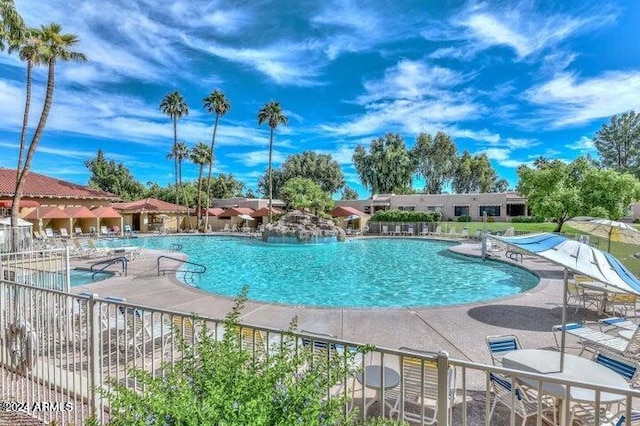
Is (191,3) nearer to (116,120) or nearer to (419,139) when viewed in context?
(116,120)

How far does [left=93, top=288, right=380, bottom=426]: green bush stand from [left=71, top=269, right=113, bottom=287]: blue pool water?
510 inches

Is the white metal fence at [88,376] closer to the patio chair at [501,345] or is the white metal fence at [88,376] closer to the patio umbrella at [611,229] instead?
the patio chair at [501,345]

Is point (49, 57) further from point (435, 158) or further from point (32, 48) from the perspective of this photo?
point (435, 158)

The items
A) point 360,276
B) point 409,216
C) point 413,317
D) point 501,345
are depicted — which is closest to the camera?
point 501,345

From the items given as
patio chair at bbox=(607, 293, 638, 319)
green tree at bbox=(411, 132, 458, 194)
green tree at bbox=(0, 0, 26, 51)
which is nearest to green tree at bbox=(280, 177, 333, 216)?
green tree at bbox=(411, 132, 458, 194)

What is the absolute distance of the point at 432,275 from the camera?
49.4 ft

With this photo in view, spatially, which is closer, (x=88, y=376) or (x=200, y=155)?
(x=88, y=376)

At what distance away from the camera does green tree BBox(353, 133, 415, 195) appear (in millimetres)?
49031

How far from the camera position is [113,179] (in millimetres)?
50688

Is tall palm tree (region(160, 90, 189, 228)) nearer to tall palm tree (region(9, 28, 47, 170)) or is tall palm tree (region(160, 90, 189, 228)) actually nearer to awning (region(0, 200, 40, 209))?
awning (region(0, 200, 40, 209))

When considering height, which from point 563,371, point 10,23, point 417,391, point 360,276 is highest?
point 10,23

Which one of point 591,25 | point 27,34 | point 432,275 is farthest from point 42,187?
point 591,25

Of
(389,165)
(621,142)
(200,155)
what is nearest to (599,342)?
(200,155)

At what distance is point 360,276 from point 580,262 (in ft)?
37.8
